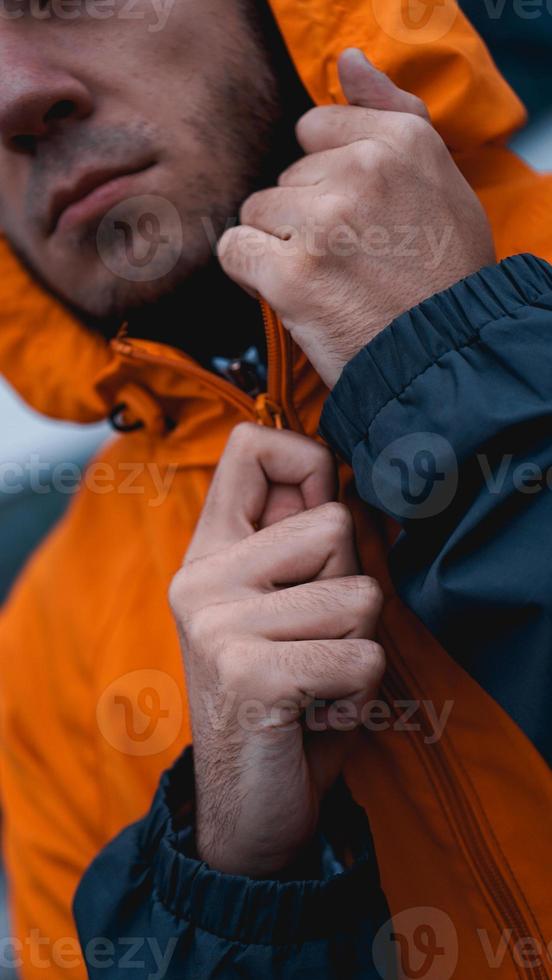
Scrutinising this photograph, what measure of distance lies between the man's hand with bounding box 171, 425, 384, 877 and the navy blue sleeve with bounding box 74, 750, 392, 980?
0.13 feet

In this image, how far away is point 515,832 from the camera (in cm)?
91

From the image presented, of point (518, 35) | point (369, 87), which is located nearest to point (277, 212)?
point (369, 87)

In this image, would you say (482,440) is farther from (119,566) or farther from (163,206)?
(119,566)

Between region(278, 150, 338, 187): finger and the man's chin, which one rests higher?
region(278, 150, 338, 187): finger

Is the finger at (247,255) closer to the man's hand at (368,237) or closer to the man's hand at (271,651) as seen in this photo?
the man's hand at (368,237)

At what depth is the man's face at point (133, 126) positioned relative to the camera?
1111 millimetres

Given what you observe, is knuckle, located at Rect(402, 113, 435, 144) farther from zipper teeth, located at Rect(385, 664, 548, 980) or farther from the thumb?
zipper teeth, located at Rect(385, 664, 548, 980)

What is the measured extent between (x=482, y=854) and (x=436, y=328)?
544mm

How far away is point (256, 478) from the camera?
3.14 feet

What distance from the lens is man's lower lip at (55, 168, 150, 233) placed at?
1.12 m

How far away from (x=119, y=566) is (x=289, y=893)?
0.63 meters

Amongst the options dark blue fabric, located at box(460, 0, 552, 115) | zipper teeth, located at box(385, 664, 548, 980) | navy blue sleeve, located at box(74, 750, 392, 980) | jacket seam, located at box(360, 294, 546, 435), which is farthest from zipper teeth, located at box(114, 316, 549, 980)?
dark blue fabric, located at box(460, 0, 552, 115)

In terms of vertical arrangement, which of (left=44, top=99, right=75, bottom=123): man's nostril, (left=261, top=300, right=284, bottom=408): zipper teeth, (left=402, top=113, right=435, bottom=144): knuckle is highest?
(left=44, top=99, right=75, bottom=123): man's nostril

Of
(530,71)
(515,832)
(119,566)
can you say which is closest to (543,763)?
(515,832)
